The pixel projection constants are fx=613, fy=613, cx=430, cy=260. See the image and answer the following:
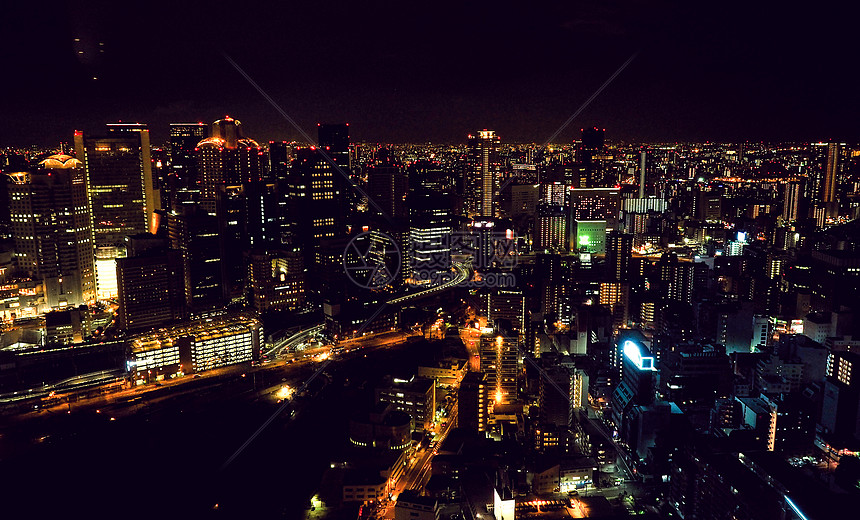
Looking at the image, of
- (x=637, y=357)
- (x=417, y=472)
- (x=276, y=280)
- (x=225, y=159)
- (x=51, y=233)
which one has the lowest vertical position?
(x=417, y=472)

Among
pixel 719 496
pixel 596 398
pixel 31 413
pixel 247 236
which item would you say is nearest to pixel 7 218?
pixel 247 236

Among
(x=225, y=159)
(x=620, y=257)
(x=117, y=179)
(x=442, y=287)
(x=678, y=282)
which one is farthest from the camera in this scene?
(x=225, y=159)

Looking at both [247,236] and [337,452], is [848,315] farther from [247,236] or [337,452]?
[247,236]

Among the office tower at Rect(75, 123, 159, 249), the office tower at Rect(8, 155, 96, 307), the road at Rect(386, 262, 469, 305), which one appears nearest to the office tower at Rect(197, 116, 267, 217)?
the office tower at Rect(75, 123, 159, 249)

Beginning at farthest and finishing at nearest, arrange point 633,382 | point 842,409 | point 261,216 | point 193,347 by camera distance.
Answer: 1. point 261,216
2. point 193,347
3. point 633,382
4. point 842,409

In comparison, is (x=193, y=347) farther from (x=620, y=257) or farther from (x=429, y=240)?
(x=620, y=257)

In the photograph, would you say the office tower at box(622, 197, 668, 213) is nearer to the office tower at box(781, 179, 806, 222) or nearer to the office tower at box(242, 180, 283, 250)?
the office tower at box(781, 179, 806, 222)

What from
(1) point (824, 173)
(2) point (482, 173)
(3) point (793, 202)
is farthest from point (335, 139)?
(1) point (824, 173)
